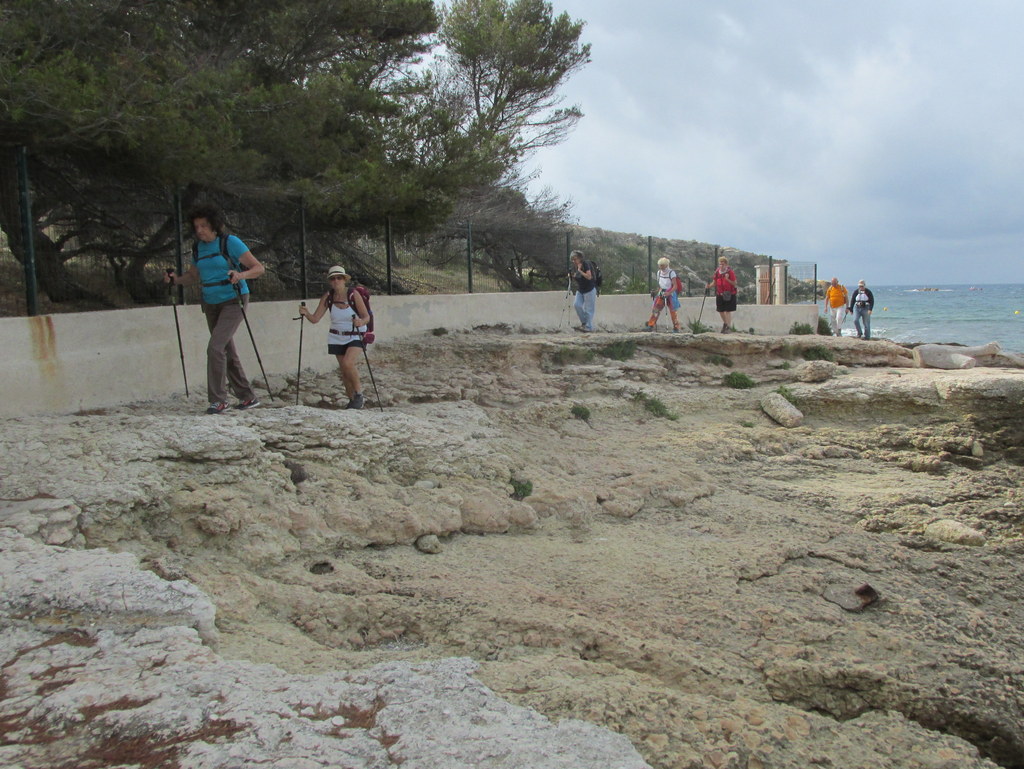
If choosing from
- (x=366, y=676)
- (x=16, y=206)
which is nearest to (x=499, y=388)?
(x=16, y=206)

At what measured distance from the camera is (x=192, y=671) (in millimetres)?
3352

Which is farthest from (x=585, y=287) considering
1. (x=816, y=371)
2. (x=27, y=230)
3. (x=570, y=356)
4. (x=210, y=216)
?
(x=27, y=230)

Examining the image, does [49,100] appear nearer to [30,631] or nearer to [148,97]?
[148,97]

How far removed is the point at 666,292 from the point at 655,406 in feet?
20.0

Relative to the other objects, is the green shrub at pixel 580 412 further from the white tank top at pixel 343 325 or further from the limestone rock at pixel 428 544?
the limestone rock at pixel 428 544

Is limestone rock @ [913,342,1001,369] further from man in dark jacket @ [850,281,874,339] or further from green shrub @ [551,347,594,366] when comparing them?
green shrub @ [551,347,594,366]

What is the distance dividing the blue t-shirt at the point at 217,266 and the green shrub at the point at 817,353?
33.5ft

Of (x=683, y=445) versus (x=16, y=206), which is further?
(x=683, y=445)

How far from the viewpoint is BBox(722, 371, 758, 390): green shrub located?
506 inches

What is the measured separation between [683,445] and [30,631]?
733 cm

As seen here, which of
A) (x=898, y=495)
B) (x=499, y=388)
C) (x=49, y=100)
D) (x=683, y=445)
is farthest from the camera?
(x=499, y=388)

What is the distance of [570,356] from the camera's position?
40.5 feet

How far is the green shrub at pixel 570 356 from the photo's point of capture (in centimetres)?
1223

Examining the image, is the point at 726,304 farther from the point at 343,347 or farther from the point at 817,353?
the point at 343,347
